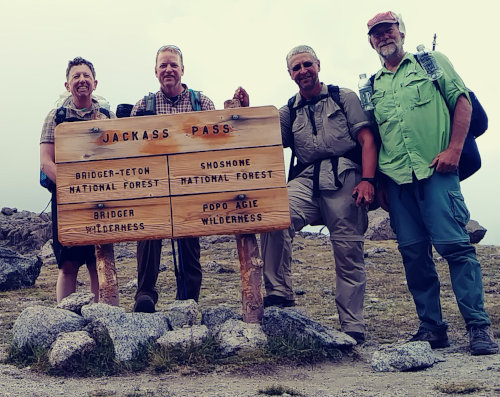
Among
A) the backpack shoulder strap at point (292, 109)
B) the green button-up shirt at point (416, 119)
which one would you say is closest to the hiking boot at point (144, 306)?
the backpack shoulder strap at point (292, 109)

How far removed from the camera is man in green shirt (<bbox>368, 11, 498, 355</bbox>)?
694 centimetres

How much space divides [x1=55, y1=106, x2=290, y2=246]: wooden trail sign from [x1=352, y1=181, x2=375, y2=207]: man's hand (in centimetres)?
90

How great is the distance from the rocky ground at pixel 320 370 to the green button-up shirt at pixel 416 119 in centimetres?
213

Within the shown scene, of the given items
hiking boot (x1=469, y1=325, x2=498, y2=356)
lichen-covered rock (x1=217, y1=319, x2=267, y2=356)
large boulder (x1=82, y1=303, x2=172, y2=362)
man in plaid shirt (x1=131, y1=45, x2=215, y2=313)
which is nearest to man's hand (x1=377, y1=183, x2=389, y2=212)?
hiking boot (x1=469, y1=325, x2=498, y2=356)

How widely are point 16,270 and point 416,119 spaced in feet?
34.5

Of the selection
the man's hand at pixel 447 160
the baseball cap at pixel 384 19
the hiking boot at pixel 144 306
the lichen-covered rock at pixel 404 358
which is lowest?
the lichen-covered rock at pixel 404 358

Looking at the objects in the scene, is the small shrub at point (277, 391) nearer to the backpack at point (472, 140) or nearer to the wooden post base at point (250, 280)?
the wooden post base at point (250, 280)

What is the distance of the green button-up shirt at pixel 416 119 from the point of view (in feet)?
23.5

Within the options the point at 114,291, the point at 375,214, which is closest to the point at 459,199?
the point at 114,291

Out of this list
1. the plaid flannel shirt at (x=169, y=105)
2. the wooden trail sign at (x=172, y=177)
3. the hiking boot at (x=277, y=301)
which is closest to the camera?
the wooden trail sign at (x=172, y=177)

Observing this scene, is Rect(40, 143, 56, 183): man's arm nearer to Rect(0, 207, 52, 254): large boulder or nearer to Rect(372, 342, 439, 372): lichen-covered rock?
Rect(372, 342, 439, 372): lichen-covered rock

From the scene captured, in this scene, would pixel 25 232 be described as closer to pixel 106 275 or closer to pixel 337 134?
pixel 106 275

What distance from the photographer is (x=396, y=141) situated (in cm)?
734

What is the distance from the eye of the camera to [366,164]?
7477 mm
